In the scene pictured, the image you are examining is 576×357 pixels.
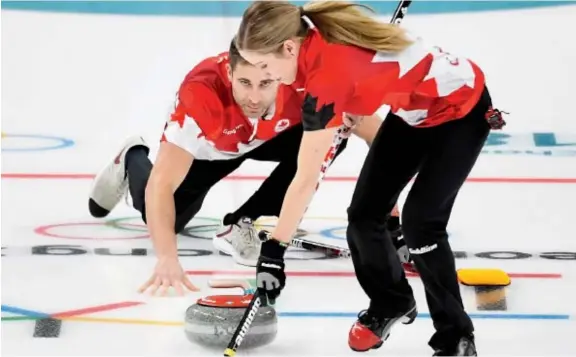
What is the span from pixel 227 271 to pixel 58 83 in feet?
8.52

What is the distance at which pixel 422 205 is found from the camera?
8.41ft

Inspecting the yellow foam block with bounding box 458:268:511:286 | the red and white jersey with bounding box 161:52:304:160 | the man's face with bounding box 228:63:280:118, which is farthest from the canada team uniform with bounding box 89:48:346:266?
the yellow foam block with bounding box 458:268:511:286

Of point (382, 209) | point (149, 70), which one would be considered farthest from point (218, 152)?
point (149, 70)

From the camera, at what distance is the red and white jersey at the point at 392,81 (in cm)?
242

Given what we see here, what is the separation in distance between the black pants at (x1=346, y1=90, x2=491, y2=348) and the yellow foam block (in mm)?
521

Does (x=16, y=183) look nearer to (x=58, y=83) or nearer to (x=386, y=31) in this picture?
(x=58, y=83)

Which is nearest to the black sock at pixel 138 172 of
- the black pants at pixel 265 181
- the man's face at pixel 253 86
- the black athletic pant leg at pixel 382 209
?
the black pants at pixel 265 181

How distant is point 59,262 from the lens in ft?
11.2

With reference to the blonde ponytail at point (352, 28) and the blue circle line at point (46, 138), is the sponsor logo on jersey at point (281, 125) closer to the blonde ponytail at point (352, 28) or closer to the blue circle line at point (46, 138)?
the blonde ponytail at point (352, 28)

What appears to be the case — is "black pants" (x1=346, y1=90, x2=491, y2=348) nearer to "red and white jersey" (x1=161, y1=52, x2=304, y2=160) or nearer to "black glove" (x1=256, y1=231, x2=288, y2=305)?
"black glove" (x1=256, y1=231, x2=288, y2=305)

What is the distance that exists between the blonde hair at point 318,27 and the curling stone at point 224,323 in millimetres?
572

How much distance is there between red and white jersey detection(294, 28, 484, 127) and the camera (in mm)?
2424

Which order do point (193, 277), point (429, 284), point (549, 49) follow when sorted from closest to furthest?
1. point (429, 284)
2. point (193, 277)
3. point (549, 49)

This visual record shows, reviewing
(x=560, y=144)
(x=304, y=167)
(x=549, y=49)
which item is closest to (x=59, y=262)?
(x=304, y=167)
